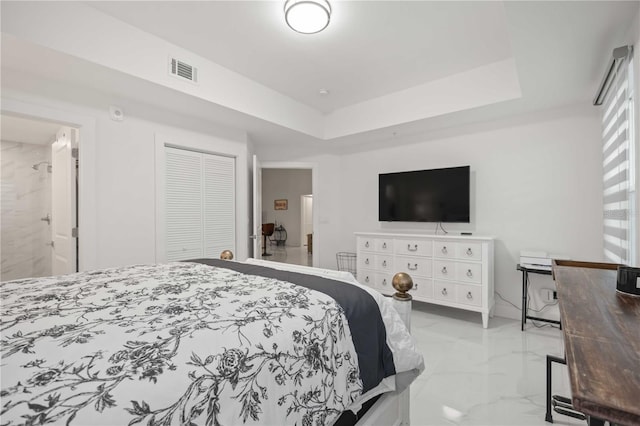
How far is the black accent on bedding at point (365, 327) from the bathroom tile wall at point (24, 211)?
478cm

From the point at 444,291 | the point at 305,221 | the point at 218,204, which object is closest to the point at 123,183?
the point at 218,204

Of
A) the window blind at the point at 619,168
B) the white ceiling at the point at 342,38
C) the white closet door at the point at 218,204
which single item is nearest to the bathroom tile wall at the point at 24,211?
the white closet door at the point at 218,204

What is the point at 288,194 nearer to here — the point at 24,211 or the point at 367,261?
the point at 367,261

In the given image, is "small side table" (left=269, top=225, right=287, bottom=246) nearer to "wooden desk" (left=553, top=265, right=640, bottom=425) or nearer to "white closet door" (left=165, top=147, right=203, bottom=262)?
"white closet door" (left=165, top=147, right=203, bottom=262)

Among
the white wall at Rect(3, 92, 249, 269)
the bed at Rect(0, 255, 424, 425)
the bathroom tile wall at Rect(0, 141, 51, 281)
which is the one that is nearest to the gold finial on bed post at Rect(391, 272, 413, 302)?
the bed at Rect(0, 255, 424, 425)

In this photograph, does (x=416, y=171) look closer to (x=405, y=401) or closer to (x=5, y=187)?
(x=405, y=401)

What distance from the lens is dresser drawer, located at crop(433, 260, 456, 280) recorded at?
3.22m

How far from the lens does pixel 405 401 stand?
61.7 inches

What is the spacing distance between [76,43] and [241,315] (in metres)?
2.31

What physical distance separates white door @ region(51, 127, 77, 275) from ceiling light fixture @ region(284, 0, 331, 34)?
Answer: 214 cm

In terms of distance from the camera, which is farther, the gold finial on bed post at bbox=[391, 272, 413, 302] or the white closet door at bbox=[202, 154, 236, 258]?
the white closet door at bbox=[202, 154, 236, 258]

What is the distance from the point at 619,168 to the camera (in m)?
2.02

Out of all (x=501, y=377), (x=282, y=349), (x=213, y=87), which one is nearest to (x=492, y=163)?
(x=501, y=377)

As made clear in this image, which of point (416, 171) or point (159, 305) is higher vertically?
point (416, 171)
